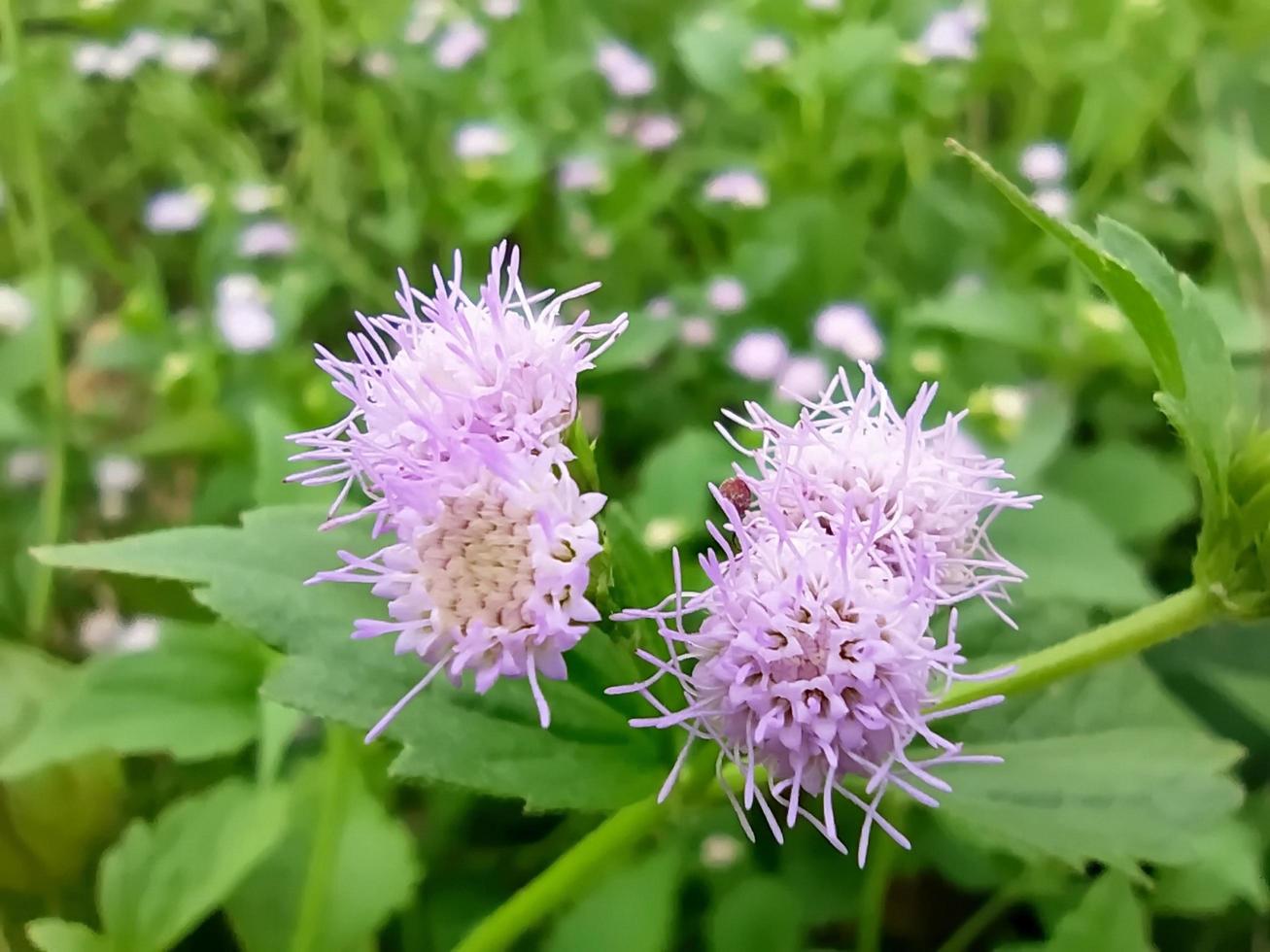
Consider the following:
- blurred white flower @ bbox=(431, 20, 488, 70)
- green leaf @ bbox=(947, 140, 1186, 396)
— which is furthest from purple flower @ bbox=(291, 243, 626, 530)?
blurred white flower @ bbox=(431, 20, 488, 70)

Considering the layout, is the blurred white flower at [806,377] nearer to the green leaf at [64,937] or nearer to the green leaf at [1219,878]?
the green leaf at [1219,878]

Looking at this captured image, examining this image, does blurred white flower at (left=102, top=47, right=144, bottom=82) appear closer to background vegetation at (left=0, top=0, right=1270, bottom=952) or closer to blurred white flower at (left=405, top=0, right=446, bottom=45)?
background vegetation at (left=0, top=0, right=1270, bottom=952)

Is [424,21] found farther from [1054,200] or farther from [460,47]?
[1054,200]

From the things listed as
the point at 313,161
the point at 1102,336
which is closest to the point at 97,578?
the point at 313,161

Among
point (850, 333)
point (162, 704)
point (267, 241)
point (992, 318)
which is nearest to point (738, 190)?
point (850, 333)

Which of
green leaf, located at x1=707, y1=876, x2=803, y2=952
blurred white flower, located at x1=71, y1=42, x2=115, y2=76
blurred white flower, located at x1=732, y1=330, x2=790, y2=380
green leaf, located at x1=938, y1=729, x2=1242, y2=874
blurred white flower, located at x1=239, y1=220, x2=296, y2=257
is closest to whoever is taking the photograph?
green leaf, located at x1=938, y1=729, x2=1242, y2=874

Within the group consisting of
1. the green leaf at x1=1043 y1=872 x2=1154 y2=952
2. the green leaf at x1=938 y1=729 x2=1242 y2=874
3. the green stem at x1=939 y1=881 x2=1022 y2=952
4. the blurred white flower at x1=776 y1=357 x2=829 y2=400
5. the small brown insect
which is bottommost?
the green stem at x1=939 y1=881 x2=1022 y2=952
